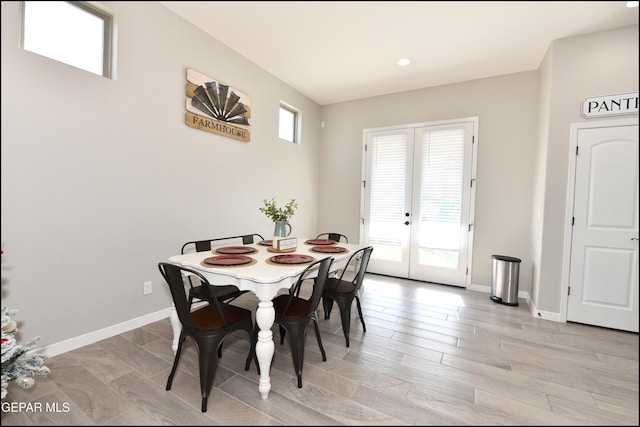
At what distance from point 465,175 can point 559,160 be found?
1242 millimetres

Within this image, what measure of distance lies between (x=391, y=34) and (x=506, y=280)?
9.92 ft

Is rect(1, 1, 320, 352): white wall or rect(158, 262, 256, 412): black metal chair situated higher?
rect(1, 1, 320, 352): white wall

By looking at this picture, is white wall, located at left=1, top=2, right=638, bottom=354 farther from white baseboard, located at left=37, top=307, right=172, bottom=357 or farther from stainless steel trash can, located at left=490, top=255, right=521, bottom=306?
stainless steel trash can, located at left=490, top=255, right=521, bottom=306

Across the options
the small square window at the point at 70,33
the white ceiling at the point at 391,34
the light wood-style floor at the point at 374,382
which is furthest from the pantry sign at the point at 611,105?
the small square window at the point at 70,33

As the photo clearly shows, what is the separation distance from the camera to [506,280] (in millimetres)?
3354

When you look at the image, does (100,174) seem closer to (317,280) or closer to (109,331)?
(109,331)

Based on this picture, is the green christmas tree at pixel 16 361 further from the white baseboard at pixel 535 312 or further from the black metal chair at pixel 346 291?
the white baseboard at pixel 535 312

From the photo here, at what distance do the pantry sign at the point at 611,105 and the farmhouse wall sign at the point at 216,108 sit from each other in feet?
9.42

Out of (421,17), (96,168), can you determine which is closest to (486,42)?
(421,17)

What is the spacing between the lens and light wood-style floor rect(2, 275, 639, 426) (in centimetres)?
148

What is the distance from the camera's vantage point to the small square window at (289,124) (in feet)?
14.0

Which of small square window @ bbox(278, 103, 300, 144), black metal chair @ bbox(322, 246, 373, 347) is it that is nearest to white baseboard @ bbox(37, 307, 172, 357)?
black metal chair @ bbox(322, 246, 373, 347)
